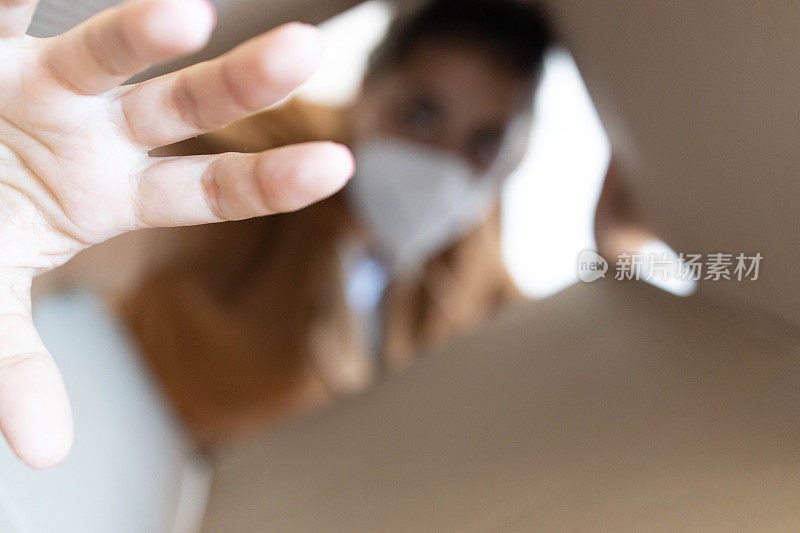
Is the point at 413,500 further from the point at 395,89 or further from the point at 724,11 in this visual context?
the point at 395,89

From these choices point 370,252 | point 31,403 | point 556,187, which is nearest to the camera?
point 31,403

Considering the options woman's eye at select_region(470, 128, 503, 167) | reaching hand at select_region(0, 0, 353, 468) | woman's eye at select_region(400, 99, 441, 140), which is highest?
woman's eye at select_region(470, 128, 503, 167)

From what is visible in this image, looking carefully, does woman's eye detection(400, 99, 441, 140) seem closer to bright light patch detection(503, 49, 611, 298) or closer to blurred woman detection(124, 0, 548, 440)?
blurred woman detection(124, 0, 548, 440)

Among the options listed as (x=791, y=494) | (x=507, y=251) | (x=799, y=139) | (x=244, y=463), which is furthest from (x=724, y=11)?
(x=507, y=251)

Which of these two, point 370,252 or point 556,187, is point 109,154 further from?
point 370,252

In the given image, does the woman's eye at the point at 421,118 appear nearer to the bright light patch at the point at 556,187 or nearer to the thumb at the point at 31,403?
the bright light patch at the point at 556,187

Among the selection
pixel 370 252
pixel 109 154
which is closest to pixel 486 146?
pixel 370 252

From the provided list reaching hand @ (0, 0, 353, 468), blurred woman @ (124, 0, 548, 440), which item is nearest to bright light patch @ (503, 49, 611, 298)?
blurred woman @ (124, 0, 548, 440)

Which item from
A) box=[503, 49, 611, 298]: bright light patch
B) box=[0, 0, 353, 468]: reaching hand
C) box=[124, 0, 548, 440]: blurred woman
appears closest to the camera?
box=[0, 0, 353, 468]: reaching hand
